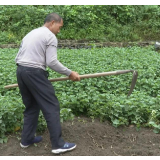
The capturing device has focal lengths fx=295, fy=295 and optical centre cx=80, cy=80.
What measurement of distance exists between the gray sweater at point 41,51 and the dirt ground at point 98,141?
1.07 metres

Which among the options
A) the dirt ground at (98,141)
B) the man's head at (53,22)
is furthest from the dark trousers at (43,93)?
the man's head at (53,22)

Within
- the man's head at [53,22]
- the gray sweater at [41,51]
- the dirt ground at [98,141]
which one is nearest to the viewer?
the gray sweater at [41,51]

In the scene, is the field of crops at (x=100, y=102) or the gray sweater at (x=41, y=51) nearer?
the gray sweater at (x=41, y=51)

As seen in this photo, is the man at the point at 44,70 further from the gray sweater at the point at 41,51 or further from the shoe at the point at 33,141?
the shoe at the point at 33,141

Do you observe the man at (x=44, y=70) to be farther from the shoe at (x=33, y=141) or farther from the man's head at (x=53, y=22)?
the shoe at (x=33, y=141)

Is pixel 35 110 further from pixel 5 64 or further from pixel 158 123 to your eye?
pixel 5 64

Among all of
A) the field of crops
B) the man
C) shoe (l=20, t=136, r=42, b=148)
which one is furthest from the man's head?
shoe (l=20, t=136, r=42, b=148)

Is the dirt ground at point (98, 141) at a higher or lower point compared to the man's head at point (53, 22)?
lower

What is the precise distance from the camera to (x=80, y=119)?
4.68 m

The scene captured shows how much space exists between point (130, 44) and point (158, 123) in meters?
9.19

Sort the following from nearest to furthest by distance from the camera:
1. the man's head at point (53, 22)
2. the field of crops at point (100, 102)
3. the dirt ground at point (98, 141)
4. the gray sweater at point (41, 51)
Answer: the gray sweater at point (41, 51) → the man's head at point (53, 22) → the dirt ground at point (98, 141) → the field of crops at point (100, 102)

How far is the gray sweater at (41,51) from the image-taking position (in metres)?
3.55

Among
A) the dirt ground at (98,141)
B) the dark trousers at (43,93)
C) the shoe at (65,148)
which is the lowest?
the dirt ground at (98,141)
